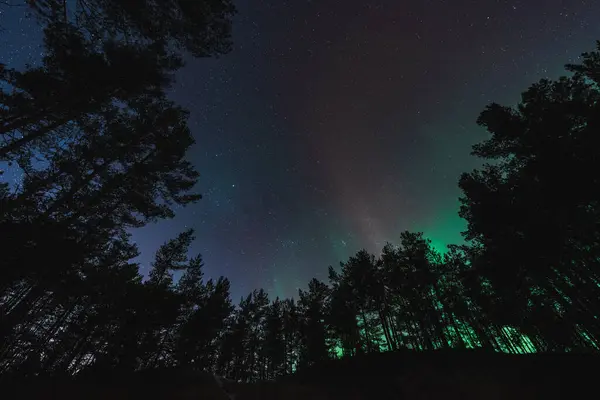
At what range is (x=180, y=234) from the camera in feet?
86.4

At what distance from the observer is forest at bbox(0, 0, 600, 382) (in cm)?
909

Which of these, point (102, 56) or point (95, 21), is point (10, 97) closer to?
point (102, 56)

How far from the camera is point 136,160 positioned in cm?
1587

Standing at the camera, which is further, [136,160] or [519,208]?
[136,160]

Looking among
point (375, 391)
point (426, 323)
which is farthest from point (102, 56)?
point (426, 323)

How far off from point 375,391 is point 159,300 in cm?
1707

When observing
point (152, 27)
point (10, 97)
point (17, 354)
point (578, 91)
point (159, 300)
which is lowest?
point (17, 354)

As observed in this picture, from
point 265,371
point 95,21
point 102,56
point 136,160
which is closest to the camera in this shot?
point 95,21

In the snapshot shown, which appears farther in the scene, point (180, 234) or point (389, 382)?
point (180, 234)

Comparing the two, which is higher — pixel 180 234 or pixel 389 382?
pixel 180 234

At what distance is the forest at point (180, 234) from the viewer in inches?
358

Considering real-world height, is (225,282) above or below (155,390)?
above

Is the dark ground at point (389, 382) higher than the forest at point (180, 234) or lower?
lower

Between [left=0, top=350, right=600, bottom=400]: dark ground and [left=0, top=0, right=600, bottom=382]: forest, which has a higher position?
[left=0, top=0, right=600, bottom=382]: forest
